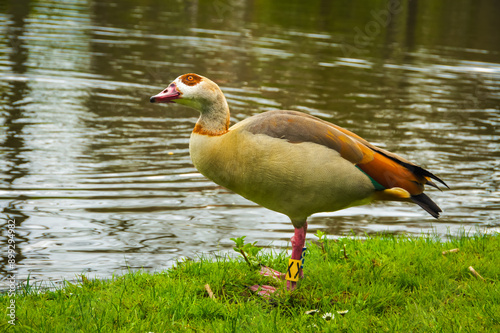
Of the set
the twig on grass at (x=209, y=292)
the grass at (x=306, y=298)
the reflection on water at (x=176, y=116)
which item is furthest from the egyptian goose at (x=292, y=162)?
the reflection on water at (x=176, y=116)

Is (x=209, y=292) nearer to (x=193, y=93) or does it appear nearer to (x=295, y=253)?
(x=295, y=253)

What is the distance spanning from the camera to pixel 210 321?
441cm

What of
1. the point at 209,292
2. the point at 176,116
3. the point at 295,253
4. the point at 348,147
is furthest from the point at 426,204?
the point at 176,116

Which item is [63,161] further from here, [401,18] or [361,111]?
[401,18]

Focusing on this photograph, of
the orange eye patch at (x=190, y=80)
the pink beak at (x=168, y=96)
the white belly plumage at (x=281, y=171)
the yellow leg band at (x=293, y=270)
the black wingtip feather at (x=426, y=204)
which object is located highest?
the orange eye patch at (x=190, y=80)

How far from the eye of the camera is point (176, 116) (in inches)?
489

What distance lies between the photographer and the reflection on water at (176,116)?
694 cm

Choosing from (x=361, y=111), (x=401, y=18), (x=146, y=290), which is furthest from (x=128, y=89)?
(x=401, y=18)

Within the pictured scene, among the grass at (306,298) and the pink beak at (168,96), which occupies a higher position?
the pink beak at (168,96)

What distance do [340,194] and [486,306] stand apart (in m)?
1.28

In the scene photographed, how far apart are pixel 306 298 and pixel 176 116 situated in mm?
8107

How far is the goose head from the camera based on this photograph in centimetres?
480

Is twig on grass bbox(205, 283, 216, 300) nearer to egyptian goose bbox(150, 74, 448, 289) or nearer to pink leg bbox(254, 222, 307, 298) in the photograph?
pink leg bbox(254, 222, 307, 298)

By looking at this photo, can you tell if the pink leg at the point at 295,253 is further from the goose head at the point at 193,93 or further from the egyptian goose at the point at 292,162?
the goose head at the point at 193,93
